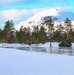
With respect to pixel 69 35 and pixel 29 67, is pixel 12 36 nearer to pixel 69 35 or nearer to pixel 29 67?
pixel 69 35

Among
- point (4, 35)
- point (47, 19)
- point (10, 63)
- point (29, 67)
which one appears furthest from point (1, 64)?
point (4, 35)

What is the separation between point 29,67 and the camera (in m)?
9.48

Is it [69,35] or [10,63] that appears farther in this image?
[69,35]

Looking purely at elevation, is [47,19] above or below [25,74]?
above

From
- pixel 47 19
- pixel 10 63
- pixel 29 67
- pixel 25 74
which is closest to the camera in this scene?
pixel 25 74

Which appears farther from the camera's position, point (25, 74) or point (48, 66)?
point (48, 66)

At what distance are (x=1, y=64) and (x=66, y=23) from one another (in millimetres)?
98197

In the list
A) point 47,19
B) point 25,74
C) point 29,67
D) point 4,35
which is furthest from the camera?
point 4,35

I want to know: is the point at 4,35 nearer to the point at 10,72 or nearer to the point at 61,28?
the point at 61,28

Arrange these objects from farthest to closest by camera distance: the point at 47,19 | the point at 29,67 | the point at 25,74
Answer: the point at 47,19, the point at 29,67, the point at 25,74

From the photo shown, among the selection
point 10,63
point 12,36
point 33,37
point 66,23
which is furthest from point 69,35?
point 10,63

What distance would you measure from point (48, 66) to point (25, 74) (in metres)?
1.52

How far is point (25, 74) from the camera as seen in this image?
27.8 ft

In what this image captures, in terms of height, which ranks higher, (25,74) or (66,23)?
(66,23)
